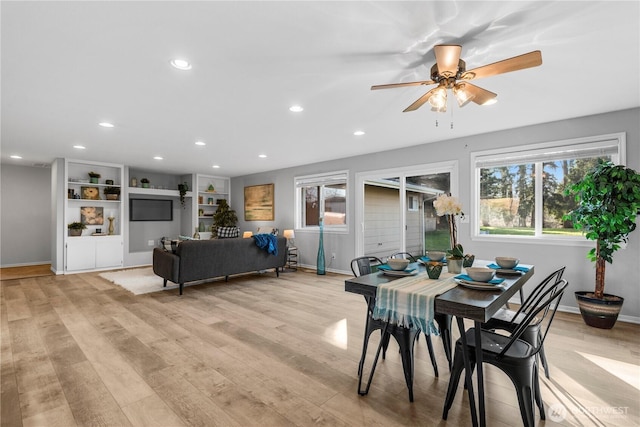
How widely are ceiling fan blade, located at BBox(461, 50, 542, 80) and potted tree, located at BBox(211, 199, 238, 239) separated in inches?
293

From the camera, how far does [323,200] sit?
6.74m

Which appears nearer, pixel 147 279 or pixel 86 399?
pixel 86 399

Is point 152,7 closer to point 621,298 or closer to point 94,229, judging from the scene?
point 621,298

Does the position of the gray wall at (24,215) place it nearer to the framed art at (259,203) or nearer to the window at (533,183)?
the framed art at (259,203)

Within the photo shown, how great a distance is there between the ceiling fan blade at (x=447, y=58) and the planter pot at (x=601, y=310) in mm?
2967

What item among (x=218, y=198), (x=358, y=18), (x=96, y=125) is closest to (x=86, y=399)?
(x=358, y=18)

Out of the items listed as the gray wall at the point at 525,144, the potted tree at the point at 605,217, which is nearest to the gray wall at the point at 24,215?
the gray wall at the point at 525,144

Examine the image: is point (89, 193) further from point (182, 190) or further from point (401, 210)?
point (401, 210)

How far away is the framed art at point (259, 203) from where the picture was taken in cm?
779

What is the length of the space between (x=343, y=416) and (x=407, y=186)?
416cm

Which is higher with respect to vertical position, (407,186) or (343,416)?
(407,186)

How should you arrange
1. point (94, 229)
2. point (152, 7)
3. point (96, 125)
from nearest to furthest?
1. point (152, 7)
2. point (96, 125)
3. point (94, 229)

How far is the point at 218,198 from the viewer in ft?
29.6

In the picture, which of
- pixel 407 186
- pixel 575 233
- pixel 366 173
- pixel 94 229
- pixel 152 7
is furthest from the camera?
pixel 94 229
